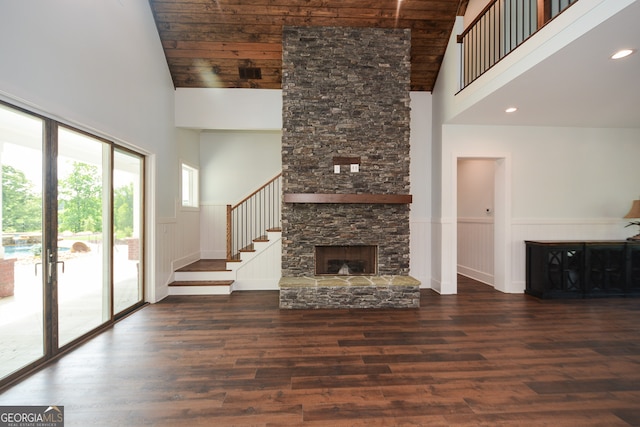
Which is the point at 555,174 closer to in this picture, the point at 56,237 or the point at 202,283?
the point at 202,283

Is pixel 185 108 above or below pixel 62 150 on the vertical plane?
above

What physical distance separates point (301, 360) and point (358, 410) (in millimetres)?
803

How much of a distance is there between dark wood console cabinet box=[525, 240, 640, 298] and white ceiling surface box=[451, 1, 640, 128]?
6.46ft

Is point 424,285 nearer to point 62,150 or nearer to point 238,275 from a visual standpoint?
point 238,275

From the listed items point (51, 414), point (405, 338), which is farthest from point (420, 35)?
point (51, 414)

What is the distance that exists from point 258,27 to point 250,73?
75cm

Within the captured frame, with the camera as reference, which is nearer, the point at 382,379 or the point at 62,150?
the point at 382,379

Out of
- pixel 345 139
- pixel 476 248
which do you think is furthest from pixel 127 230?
pixel 476 248

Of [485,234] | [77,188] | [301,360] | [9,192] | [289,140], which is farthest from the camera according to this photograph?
[485,234]

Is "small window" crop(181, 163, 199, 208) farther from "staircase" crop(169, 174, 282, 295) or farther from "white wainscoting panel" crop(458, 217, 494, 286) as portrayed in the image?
"white wainscoting panel" crop(458, 217, 494, 286)

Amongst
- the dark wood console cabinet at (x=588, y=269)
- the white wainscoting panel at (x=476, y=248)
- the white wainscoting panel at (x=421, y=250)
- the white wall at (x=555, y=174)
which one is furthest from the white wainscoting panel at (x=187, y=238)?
the dark wood console cabinet at (x=588, y=269)

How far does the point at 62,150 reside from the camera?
2.89 m

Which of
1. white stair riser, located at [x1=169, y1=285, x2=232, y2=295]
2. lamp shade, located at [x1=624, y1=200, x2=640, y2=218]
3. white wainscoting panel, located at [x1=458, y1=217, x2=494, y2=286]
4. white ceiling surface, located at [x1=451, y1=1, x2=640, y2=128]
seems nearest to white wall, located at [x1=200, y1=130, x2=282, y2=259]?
white stair riser, located at [x1=169, y1=285, x2=232, y2=295]

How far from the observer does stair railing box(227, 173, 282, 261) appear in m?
5.98
